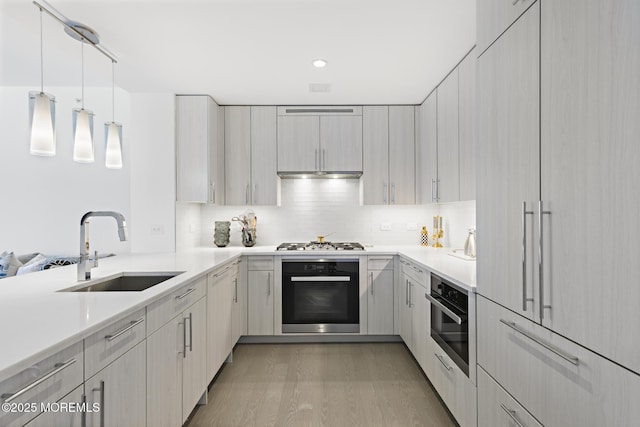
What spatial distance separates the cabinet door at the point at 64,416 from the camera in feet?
3.04

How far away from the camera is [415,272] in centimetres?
280

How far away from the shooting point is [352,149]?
3.70m

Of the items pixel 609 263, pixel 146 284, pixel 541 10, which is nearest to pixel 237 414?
pixel 146 284

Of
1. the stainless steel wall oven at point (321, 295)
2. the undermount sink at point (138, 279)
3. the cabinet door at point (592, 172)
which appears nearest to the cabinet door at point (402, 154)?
the stainless steel wall oven at point (321, 295)

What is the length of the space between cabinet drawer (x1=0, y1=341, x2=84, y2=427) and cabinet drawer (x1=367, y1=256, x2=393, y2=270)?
2.62m

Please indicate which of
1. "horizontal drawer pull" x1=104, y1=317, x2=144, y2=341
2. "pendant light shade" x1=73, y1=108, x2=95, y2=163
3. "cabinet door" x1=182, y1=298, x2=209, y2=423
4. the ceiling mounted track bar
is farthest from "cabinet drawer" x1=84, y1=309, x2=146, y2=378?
the ceiling mounted track bar

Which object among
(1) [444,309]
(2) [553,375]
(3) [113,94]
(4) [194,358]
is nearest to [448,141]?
(1) [444,309]

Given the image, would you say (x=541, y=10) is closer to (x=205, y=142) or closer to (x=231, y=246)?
(x=205, y=142)

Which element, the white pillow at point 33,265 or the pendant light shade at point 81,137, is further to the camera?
the white pillow at point 33,265

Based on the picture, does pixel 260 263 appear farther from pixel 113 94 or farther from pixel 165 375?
pixel 113 94

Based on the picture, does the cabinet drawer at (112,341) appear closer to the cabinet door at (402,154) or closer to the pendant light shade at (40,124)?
the pendant light shade at (40,124)

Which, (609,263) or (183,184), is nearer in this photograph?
(609,263)

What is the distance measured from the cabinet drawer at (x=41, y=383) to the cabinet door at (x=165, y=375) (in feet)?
1.63

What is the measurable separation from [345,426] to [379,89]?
2.78 m
